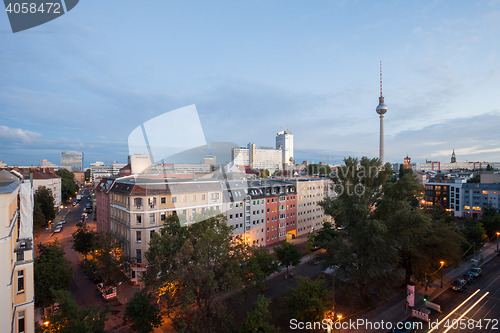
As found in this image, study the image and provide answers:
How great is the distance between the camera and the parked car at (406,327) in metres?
17.2

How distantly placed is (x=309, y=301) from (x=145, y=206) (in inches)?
727

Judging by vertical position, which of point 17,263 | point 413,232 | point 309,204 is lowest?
point 309,204

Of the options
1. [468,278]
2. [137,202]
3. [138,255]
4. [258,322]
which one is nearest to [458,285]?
[468,278]

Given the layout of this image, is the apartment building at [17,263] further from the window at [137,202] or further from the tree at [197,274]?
the window at [137,202]

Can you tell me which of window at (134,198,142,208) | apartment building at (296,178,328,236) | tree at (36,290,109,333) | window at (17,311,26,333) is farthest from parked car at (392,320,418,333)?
apartment building at (296,178,328,236)

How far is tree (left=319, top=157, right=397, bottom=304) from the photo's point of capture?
62.4ft

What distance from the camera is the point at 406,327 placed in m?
17.7

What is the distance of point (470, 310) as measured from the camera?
66.9 feet

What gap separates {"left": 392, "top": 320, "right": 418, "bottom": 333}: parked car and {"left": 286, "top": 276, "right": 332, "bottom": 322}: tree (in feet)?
18.9

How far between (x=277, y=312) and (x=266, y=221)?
777 inches

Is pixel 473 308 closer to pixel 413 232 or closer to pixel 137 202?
pixel 413 232

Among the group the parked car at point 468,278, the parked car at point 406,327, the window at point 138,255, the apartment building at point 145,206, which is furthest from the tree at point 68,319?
the parked car at point 468,278

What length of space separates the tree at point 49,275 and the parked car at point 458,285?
35843mm

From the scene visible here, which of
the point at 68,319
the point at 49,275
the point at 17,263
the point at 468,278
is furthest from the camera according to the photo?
the point at 468,278
